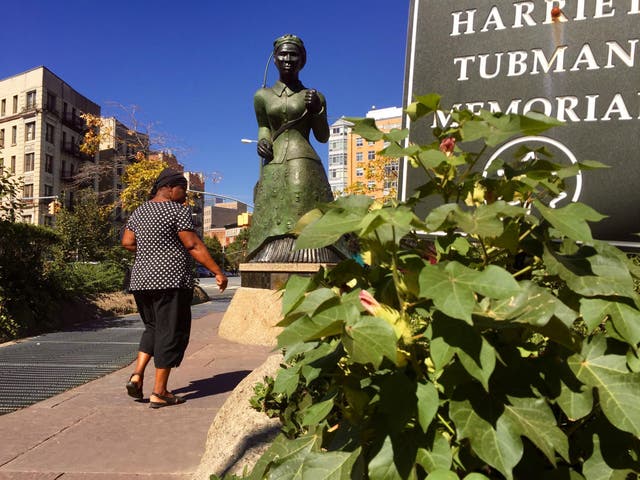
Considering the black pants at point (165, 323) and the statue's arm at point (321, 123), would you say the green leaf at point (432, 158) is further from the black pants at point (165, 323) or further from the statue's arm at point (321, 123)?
the statue's arm at point (321, 123)

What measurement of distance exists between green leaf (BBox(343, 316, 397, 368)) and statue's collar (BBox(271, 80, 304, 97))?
19.3 feet

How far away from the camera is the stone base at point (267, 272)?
5891 mm

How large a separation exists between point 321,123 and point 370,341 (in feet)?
19.3

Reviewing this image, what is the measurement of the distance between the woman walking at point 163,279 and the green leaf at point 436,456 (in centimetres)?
291

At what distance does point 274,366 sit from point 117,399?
1349 mm

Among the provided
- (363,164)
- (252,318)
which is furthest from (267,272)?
(363,164)

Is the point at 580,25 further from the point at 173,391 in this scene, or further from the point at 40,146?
the point at 40,146

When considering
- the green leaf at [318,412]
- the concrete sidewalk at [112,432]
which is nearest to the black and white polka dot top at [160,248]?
the concrete sidewalk at [112,432]

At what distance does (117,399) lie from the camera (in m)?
3.60

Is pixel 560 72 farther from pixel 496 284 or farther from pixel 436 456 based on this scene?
pixel 436 456

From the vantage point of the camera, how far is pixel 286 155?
6445mm

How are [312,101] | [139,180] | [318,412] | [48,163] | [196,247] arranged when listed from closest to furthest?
[318,412] → [196,247] → [312,101] → [139,180] → [48,163]

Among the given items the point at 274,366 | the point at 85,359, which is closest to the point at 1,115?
the point at 85,359

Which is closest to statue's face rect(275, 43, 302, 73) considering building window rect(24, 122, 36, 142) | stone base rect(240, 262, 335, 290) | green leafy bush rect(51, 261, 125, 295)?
stone base rect(240, 262, 335, 290)
